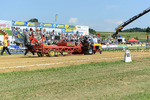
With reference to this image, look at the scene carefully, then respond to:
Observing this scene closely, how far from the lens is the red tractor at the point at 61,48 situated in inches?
664

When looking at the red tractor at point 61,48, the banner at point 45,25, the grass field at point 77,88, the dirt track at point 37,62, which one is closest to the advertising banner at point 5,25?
the banner at point 45,25

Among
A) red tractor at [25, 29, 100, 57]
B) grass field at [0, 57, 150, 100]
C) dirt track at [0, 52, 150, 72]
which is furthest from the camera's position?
red tractor at [25, 29, 100, 57]

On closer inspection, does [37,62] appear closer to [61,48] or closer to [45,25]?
[61,48]

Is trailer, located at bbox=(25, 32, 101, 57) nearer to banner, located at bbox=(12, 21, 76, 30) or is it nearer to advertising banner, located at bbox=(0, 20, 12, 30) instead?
advertising banner, located at bbox=(0, 20, 12, 30)

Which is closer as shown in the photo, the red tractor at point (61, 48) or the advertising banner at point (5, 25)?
the red tractor at point (61, 48)

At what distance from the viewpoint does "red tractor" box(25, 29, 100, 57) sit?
16.9 meters

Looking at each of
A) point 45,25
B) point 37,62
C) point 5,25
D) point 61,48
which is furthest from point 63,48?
point 45,25

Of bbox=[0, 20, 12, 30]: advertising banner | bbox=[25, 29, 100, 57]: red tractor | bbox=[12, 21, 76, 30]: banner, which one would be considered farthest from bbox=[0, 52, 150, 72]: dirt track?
bbox=[12, 21, 76, 30]: banner

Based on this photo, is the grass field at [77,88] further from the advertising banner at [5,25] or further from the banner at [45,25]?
the banner at [45,25]

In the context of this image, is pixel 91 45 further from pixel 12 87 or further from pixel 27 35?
pixel 12 87

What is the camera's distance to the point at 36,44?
16.8 m

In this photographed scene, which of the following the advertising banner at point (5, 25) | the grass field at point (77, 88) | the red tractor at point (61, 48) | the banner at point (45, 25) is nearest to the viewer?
the grass field at point (77, 88)

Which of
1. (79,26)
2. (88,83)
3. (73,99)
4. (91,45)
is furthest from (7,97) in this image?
(79,26)

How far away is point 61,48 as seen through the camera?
1806cm
